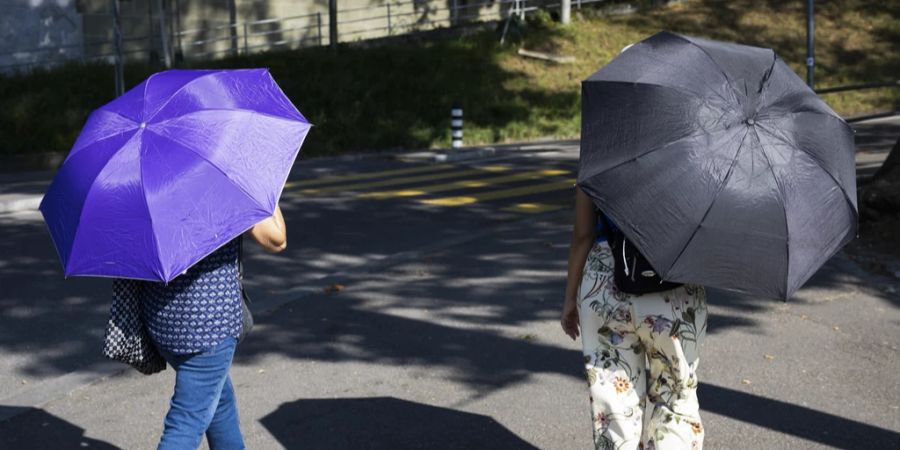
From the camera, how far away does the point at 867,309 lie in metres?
6.95

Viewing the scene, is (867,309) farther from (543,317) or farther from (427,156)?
(427,156)

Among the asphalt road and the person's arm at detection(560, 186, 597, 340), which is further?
the asphalt road

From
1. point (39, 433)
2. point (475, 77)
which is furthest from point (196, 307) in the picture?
point (475, 77)

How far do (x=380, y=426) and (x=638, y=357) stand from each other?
5.73ft

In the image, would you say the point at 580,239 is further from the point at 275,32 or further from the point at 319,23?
the point at 275,32

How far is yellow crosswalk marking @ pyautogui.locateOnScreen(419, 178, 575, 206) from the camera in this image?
1223 centimetres

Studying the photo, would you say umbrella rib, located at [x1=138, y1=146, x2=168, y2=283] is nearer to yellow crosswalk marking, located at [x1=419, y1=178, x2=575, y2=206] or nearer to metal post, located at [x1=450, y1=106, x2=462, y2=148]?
yellow crosswalk marking, located at [x1=419, y1=178, x2=575, y2=206]

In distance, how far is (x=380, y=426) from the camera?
16.6ft

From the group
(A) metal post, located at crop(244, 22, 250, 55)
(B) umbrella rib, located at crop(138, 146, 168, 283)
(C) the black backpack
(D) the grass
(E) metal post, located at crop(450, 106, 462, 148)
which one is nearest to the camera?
(B) umbrella rib, located at crop(138, 146, 168, 283)

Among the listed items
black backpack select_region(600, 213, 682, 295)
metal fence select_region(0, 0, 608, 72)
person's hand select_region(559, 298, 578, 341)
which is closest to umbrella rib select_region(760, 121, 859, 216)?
black backpack select_region(600, 213, 682, 295)

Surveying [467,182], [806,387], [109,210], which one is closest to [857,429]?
[806,387]

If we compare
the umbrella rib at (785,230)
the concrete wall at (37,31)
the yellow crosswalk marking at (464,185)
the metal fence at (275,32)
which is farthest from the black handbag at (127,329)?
the concrete wall at (37,31)

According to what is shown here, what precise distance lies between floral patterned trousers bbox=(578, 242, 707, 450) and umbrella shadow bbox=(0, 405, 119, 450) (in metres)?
2.44

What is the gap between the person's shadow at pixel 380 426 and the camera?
15.8ft
